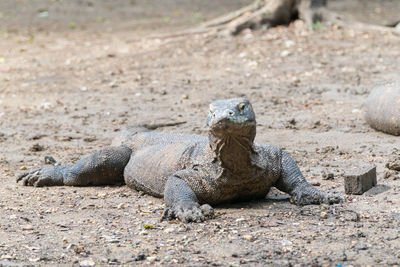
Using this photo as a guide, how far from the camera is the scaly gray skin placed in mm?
5992

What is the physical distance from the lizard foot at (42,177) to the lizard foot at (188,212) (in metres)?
1.53

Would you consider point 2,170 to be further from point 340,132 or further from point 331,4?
point 331,4

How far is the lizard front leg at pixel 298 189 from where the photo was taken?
4.33 meters

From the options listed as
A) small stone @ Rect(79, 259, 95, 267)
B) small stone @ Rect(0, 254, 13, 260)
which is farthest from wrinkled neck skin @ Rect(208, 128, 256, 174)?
small stone @ Rect(0, 254, 13, 260)

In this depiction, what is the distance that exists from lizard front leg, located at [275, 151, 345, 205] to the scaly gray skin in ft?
5.99

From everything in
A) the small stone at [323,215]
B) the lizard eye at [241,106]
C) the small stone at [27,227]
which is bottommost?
the small stone at [27,227]

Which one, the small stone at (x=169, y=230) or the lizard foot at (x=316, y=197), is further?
the lizard foot at (x=316, y=197)

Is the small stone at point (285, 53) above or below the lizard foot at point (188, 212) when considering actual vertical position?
below

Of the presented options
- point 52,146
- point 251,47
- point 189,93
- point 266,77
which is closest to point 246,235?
point 52,146

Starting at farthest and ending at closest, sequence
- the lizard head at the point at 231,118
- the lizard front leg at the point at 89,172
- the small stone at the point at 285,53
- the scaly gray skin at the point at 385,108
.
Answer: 1. the small stone at the point at 285,53
2. the scaly gray skin at the point at 385,108
3. the lizard front leg at the point at 89,172
4. the lizard head at the point at 231,118

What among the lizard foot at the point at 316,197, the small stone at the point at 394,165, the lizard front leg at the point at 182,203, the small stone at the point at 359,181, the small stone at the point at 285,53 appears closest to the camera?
the lizard front leg at the point at 182,203

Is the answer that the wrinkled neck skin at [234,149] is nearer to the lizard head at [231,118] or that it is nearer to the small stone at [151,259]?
the lizard head at [231,118]

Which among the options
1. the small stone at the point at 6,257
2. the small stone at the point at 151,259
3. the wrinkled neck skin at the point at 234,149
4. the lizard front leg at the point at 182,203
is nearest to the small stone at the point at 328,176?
the wrinkled neck skin at the point at 234,149

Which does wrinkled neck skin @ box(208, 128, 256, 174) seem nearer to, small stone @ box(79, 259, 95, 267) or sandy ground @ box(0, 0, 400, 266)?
sandy ground @ box(0, 0, 400, 266)
